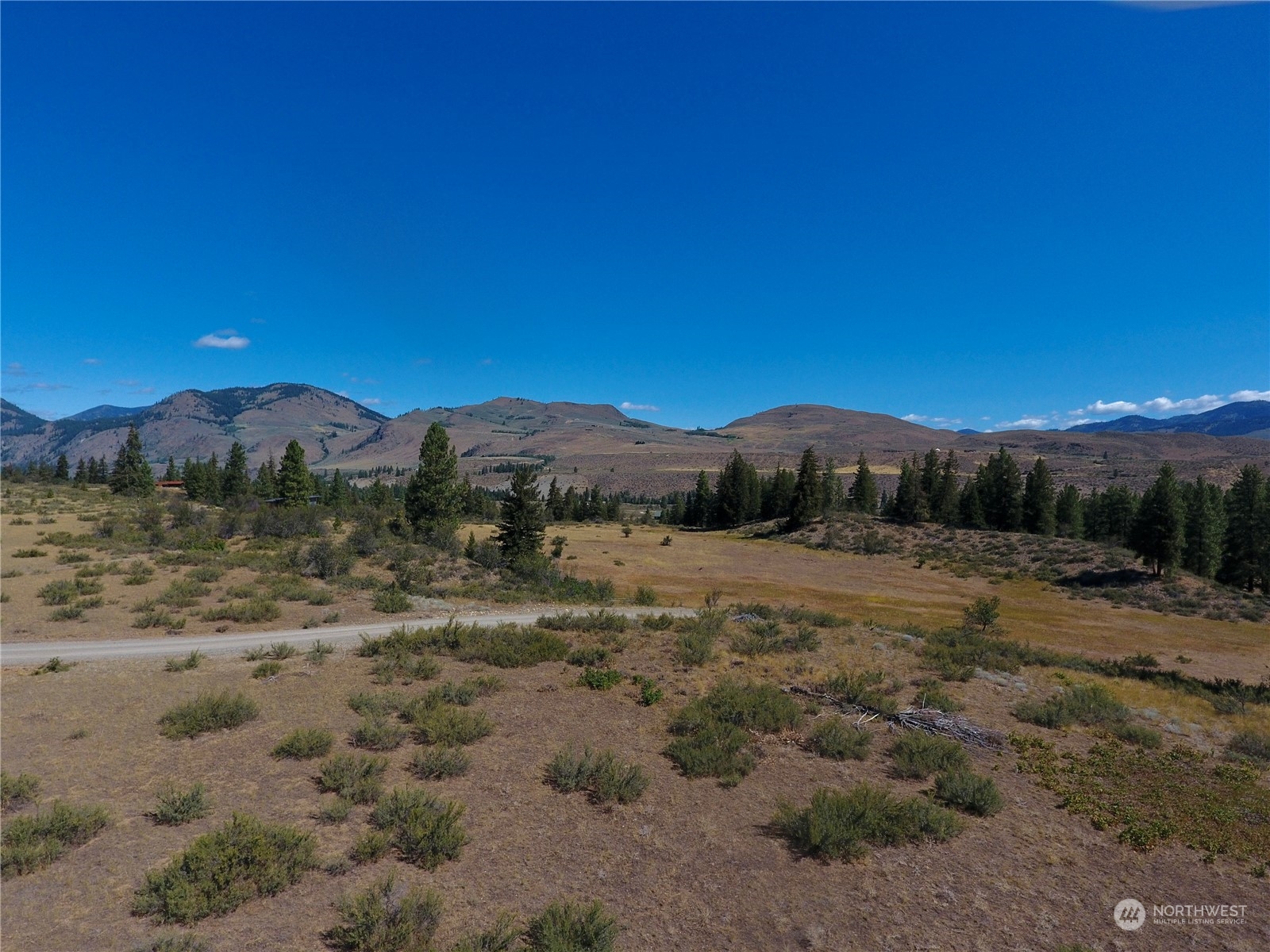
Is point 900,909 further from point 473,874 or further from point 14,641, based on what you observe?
point 14,641

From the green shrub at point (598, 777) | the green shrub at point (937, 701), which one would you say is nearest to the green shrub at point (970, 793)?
the green shrub at point (937, 701)

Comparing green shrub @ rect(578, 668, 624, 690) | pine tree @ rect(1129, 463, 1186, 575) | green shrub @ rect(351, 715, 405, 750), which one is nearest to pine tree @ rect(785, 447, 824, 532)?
pine tree @ rect(1129, 463, 1186, 575)

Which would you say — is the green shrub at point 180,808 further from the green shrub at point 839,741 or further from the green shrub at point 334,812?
the green shrub at point 839,741

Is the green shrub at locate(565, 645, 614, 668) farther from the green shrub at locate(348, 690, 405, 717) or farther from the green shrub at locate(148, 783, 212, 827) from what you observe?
the green shrub at locate(148, 783, 212, 827)

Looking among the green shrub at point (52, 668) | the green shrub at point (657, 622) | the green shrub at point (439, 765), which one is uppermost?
the green shrub at point (52, 668)

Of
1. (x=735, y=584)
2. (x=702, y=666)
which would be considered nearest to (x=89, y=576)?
(x=702, y=666)
